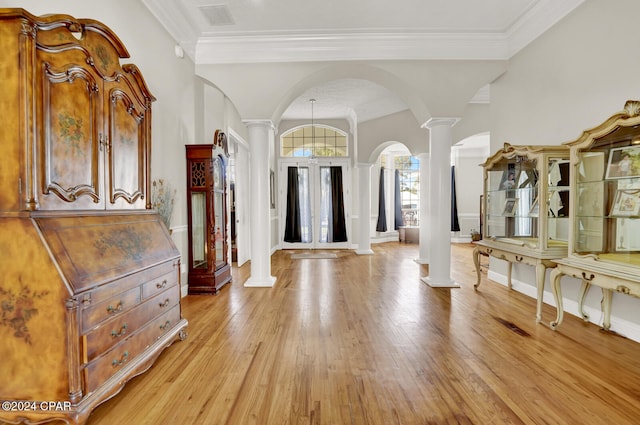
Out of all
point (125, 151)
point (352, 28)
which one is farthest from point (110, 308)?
point (352, 28)

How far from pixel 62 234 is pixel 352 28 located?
3.93m

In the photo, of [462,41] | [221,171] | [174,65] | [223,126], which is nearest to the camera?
[174,65]

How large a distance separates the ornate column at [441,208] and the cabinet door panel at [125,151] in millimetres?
3641

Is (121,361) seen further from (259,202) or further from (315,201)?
(315,201)

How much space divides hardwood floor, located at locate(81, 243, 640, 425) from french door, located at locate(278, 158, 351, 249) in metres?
4.80

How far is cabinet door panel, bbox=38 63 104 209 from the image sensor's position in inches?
66.4

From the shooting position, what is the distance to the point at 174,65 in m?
3.91

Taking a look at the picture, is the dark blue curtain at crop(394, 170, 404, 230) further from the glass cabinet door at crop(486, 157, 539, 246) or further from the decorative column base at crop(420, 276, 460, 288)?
the glass cabinet door at crop(486, 157, 539, 246)

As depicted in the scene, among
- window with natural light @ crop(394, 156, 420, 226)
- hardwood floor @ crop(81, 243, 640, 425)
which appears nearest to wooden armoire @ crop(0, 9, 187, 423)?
hardwood floor @ crop(81, 243, 640, 425)

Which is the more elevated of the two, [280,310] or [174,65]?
[174,65]

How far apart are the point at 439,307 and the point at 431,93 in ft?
9.31

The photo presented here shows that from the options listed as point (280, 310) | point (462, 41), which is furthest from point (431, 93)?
point (280, 310)

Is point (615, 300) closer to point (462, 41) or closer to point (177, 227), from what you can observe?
point (462, 41)

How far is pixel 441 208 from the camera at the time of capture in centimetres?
460
